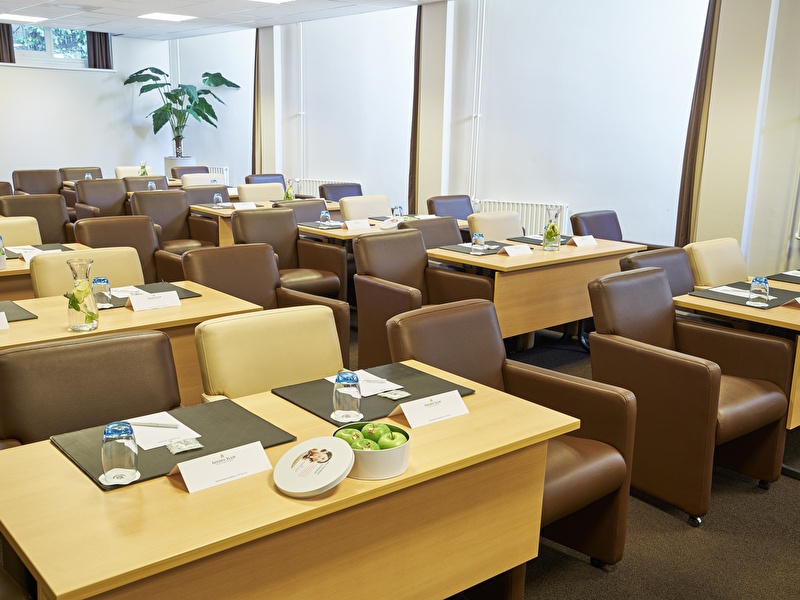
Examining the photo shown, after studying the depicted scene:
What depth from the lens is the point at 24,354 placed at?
2.01 metres

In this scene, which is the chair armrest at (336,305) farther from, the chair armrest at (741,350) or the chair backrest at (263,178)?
the chair backrest at (263,178)

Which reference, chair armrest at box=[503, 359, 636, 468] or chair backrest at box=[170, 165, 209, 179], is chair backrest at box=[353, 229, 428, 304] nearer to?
chair armrest at box=[503, 359, 636, 468]

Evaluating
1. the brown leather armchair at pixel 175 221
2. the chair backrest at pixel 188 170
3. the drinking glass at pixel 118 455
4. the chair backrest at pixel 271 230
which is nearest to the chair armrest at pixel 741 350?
the drinking glass at pixel 118 455

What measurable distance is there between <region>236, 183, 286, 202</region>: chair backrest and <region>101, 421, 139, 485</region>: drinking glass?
5421 mm

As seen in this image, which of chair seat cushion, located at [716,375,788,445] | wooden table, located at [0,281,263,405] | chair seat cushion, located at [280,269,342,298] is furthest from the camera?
chair seat cushion, located at [280,269,342,298]

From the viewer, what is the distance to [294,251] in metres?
5.18

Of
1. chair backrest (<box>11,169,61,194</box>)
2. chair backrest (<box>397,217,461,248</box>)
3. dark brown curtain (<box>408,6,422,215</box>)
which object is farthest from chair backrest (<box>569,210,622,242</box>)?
chair backrest (<box>11,169,61,194</box>)

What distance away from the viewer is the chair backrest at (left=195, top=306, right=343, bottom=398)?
222 cm

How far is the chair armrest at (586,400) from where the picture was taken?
236 centimetres

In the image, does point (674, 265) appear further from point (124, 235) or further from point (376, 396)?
point (124, 235)

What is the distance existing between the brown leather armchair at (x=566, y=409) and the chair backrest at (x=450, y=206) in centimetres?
361

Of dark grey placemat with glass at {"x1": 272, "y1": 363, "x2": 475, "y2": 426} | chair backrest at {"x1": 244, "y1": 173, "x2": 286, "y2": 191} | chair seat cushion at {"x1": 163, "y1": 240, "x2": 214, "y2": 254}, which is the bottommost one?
chair seat cushion at {"x1": 163, "y1": 240, "x2": 214, "y2": 254}

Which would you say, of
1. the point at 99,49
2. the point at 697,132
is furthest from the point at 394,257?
the point at 99,49

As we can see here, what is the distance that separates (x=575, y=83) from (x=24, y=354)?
6.06 meters
